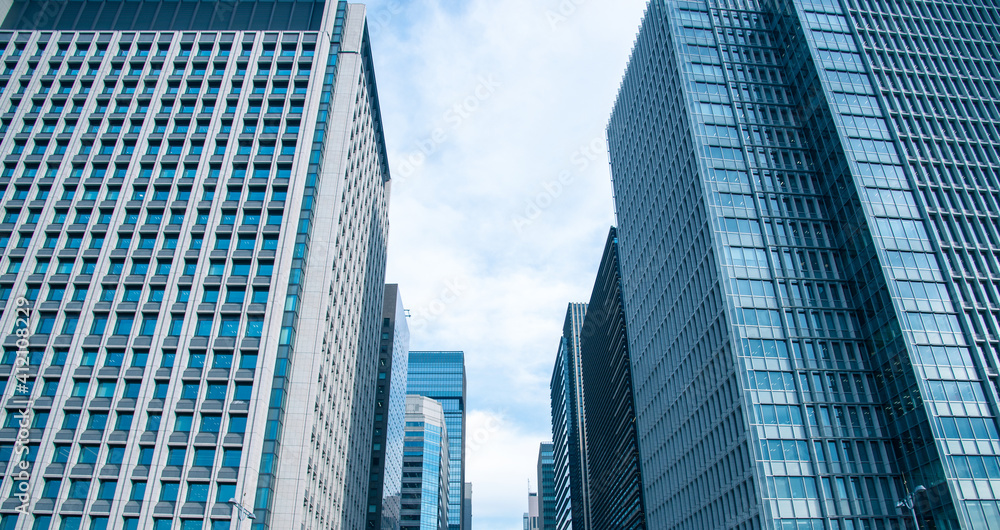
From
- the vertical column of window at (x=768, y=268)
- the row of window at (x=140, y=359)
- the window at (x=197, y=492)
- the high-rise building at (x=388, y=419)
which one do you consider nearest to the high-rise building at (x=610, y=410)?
the high-rise building at (x=388, y=419)

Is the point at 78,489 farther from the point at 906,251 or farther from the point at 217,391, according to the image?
the point at 906,251

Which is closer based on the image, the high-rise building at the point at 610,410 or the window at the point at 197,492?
the window at the point at 197,492

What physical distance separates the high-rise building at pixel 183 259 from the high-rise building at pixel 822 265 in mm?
39518

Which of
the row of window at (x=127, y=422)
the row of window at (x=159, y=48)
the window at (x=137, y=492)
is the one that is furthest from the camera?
the row of window at (x=159, y=48)

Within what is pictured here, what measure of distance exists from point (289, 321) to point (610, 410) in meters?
99.1

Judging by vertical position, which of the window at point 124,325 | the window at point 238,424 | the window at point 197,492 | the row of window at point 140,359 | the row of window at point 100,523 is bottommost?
the row of window at point 100,523

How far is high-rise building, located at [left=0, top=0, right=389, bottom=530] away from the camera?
171 ft

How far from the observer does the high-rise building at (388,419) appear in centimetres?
10762

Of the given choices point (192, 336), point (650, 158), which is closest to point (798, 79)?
point (650, 158)

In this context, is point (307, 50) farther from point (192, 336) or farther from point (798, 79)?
point (798, 79)

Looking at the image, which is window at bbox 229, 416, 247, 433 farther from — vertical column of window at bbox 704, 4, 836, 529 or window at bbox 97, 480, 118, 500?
vertical column of window at bbox 704, 4, 836, 529

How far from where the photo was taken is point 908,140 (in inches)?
2913

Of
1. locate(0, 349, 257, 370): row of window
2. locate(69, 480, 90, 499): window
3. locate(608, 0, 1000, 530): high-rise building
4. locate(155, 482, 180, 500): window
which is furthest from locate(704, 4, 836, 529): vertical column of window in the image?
locate(69, 480, 90, 499): window

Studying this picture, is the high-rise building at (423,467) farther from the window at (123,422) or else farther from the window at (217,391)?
the window at (123,422)
